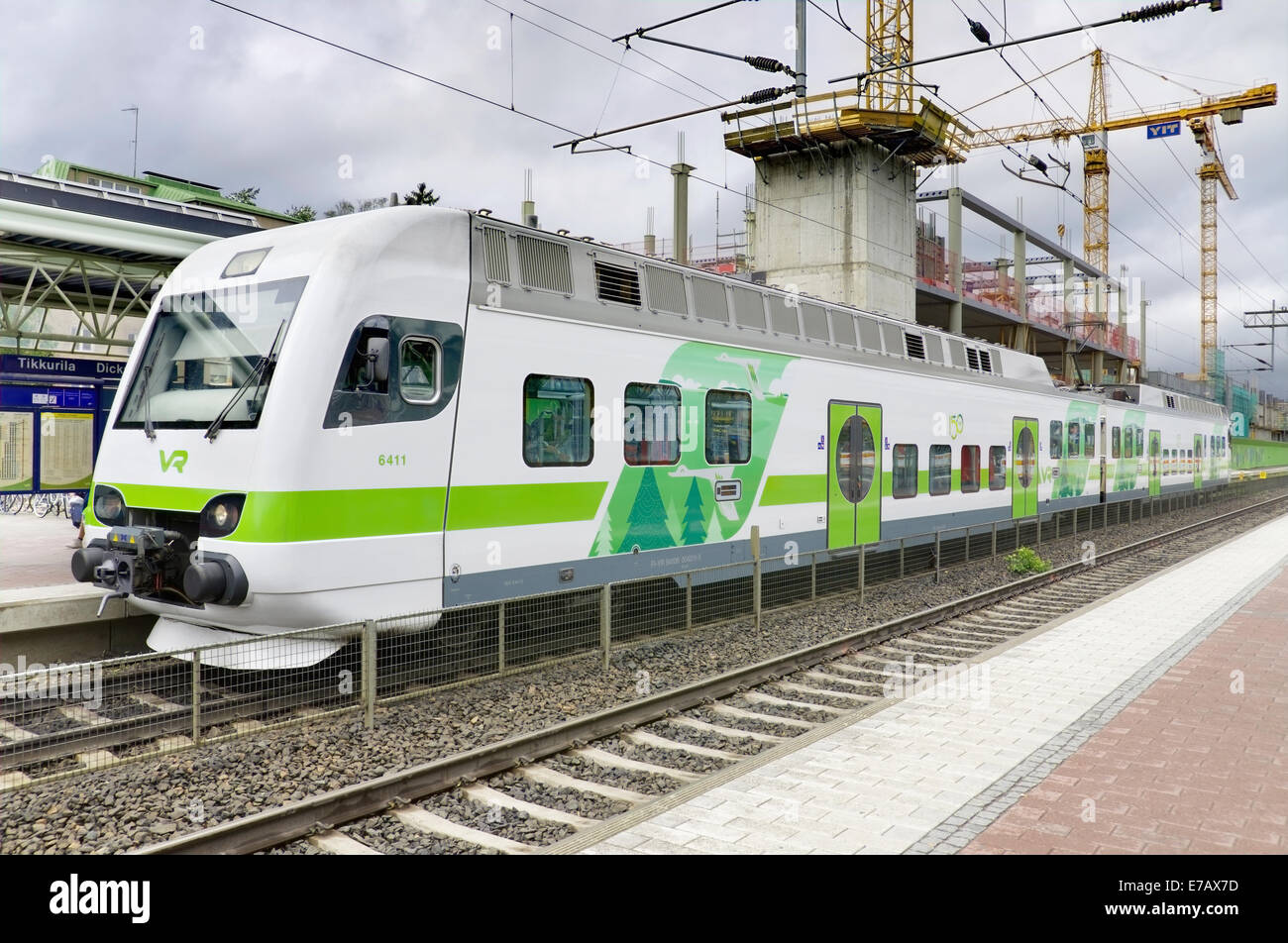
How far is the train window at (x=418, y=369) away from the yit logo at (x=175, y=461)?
1.85 meters

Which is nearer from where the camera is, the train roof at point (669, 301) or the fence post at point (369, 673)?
the fence post at point (369, 673)

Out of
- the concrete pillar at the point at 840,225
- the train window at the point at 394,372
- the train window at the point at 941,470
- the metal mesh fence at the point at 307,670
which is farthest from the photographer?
the concrete pillar at the point at 840,225

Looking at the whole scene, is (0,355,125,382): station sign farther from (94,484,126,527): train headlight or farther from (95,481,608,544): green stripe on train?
(95,481,608,544): green stripe on train

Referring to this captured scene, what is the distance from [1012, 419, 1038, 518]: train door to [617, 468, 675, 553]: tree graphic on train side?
11.4 m

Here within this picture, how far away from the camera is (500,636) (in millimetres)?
8328

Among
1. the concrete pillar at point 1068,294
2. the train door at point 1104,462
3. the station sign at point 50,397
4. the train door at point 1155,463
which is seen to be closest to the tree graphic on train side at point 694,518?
the station sign at point 50,397

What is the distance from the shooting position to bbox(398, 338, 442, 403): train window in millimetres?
7793

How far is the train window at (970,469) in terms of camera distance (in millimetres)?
17297

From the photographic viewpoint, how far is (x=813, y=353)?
13180 mm

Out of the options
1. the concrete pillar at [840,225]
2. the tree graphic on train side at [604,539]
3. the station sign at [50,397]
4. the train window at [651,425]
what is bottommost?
the tree graphic on train side at [604,539]
